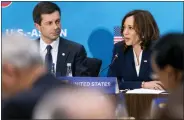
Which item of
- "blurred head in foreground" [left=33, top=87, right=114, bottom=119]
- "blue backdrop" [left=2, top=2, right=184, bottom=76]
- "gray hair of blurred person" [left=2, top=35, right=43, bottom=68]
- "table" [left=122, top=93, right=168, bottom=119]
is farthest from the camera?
"blue backdrop" [left=2, top=2, right=184, bottom=76]

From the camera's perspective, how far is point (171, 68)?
1.23m

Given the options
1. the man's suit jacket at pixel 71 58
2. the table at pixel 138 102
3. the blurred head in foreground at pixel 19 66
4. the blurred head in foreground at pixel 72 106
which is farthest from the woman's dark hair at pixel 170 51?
the man's suit jacket at pixel 71 58

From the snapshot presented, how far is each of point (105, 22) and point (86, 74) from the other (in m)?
0.76

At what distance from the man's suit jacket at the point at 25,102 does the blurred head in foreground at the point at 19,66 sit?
0.06ft

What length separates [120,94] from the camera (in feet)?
7.06

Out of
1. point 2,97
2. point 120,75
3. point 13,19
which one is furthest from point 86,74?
point 2,97

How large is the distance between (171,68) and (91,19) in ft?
7.24

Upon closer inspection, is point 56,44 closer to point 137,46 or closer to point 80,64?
point 80,64

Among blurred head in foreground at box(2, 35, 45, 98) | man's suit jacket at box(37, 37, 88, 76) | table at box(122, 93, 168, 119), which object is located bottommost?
table at box(122, 93, 168, 119)

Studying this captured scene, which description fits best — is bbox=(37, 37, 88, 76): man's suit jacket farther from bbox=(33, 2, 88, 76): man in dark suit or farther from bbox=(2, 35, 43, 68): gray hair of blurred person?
bbox=(2, 35, 43, 68): gray hair of blurred person

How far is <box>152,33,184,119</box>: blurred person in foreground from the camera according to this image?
116 cm

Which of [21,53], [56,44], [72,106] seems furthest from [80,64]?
[72,106]

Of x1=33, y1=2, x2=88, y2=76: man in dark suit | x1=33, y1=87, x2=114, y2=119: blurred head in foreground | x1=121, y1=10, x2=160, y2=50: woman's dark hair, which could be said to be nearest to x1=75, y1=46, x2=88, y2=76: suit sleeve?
x1=33, y1=2, x2=88, y2=76: man in dark suit

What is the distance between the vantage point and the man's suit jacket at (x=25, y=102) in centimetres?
116
